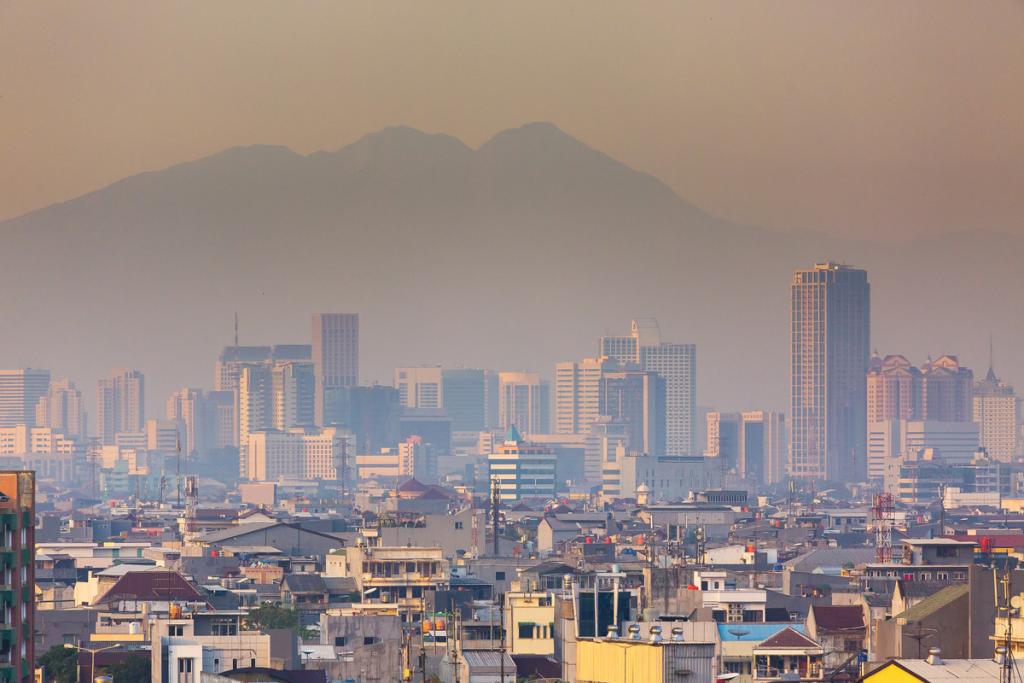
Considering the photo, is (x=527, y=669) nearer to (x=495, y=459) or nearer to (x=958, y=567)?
(x=958, y=567)

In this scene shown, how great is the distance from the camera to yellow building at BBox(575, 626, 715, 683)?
26.0 metres

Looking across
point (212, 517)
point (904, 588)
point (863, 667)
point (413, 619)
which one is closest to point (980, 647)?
point (863, 667)

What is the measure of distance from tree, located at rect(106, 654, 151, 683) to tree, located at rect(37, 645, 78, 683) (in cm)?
70

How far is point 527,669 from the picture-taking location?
1508 inches

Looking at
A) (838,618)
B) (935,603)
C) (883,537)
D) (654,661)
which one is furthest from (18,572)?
(883,537)

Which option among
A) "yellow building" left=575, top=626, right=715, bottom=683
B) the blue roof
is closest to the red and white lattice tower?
the blue roof

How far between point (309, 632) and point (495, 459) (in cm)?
13582

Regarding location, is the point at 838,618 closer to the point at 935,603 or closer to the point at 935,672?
the point at 935,603

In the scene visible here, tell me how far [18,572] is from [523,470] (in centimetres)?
16028

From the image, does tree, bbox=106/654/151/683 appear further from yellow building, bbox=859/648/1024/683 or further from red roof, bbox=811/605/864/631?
yellow building, bbox=859/648/1024/683

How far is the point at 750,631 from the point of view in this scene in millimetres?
40438

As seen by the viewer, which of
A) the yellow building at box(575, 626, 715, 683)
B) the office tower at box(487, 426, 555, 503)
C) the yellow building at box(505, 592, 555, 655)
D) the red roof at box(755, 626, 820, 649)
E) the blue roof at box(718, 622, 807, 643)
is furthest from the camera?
the office tower at box(487, 426, 555, 503)

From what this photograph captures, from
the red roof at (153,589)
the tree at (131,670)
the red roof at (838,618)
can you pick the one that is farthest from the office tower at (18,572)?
the red roof at (153,589)

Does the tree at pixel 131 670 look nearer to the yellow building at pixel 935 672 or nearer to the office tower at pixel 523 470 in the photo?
the yellow building at pixel 935 672
